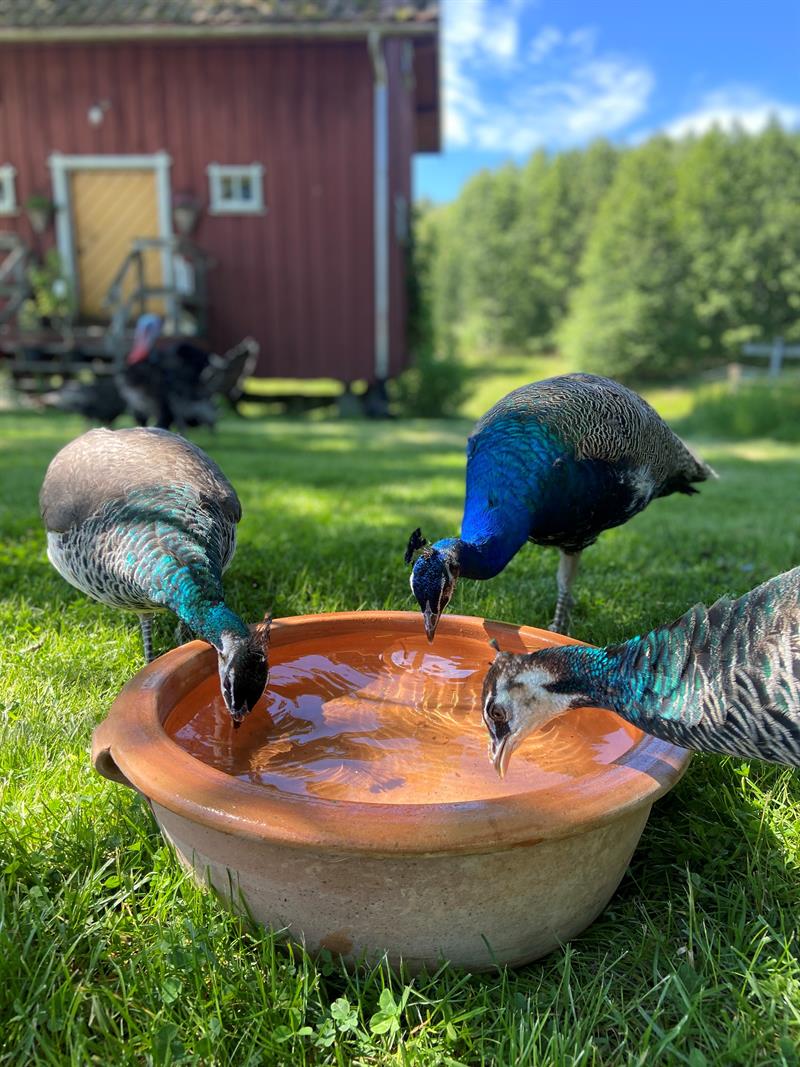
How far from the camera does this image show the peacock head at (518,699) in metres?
1.87

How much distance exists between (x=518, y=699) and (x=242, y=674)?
0.70m

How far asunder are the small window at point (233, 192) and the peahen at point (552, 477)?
35.1 ft

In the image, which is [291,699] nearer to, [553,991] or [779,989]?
[553,991]

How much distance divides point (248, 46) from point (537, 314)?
121 feet

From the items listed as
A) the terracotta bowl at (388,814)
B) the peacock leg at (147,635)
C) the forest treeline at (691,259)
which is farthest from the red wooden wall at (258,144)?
the forest treeline at (691,259)

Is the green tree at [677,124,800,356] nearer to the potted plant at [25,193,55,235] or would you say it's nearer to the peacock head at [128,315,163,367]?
the potted plant at [25,193,55,235]

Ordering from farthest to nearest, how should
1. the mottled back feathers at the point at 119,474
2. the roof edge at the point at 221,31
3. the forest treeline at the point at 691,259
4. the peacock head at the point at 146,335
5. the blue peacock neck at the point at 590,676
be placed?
1. the forest treeline at the point at 691,259
2. the roof edge at the point at 221,31
3. the peacock head at the point at 146,335
4. the mottled back feathers at the point at 119,474
5. the blue peacock neck at the point at 590,676

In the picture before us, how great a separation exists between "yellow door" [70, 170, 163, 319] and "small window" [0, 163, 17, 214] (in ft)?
3.15

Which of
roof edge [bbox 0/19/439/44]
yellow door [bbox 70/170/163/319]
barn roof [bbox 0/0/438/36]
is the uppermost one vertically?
barn roof [bbox 0/0/438/36]

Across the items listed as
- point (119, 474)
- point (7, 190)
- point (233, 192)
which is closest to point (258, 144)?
point (233, 192)

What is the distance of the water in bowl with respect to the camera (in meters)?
2.01

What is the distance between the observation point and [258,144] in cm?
1227

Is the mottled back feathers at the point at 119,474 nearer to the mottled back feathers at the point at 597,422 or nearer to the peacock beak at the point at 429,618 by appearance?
the peacock beak at the point at 429,618

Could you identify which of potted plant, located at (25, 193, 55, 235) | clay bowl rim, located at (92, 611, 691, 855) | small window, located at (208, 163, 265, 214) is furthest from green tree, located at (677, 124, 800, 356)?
clay bowl rim, located at (92, 611, 691, 855)
